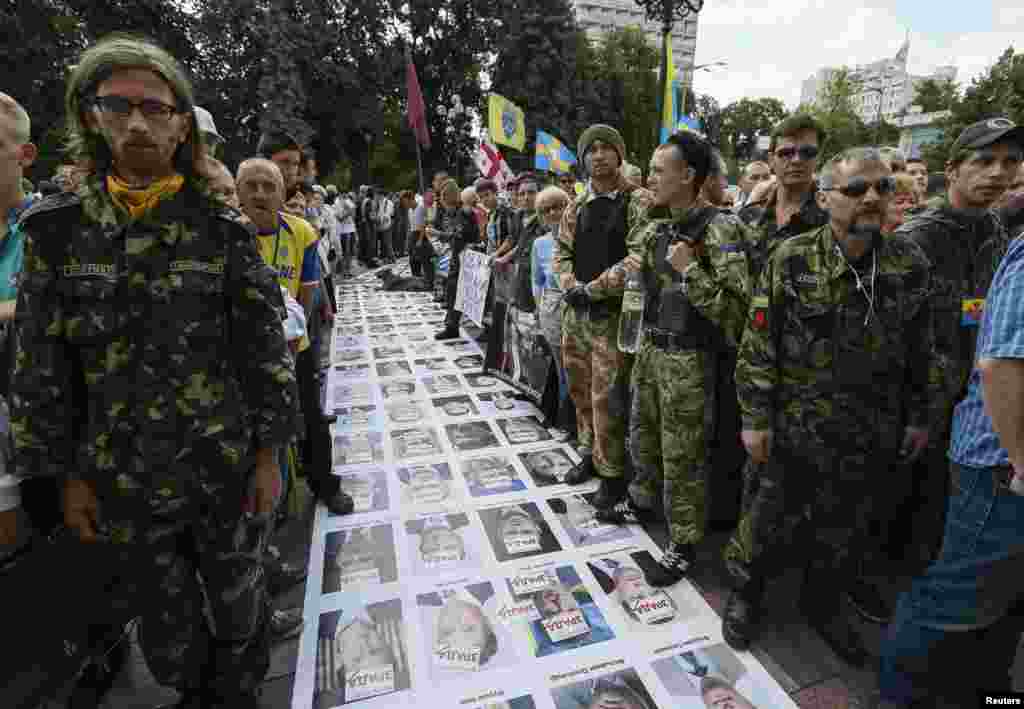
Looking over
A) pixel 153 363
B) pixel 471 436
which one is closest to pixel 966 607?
pixel 153 363

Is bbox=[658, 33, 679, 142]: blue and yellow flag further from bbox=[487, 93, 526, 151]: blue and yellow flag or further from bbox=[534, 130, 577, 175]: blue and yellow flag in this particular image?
bbox=[487, 93, 526, 151]: blue and yellow flag

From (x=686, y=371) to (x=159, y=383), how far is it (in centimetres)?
203

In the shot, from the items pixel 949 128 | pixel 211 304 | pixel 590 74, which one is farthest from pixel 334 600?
pixel 949 128

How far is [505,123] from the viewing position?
8750 mm

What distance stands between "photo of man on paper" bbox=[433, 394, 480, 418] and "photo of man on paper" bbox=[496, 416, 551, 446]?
0.33 meters

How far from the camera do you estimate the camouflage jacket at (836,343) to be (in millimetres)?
1900

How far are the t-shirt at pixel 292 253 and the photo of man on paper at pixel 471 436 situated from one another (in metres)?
1.66

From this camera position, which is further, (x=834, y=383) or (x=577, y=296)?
(x=577, y=296)

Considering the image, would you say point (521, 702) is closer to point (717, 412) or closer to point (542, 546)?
point (542, 546)

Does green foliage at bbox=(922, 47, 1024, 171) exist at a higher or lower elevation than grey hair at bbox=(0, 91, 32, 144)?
higher

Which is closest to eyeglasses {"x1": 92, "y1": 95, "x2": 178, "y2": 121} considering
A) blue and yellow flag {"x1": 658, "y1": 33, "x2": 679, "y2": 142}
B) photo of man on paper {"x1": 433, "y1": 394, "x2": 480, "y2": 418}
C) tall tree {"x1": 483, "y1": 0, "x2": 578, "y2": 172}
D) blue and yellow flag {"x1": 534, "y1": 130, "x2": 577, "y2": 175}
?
photo of man on paper {"x1": 433, "y1": 394, "x2": 480, "y2": 418}

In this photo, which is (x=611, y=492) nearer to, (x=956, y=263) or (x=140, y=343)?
(x=956, y=263)

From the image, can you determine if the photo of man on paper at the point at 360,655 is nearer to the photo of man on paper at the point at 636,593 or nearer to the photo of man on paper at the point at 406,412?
the photo of man on paper at the point at 636,593

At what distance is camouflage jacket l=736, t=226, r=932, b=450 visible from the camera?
190 centimetres
